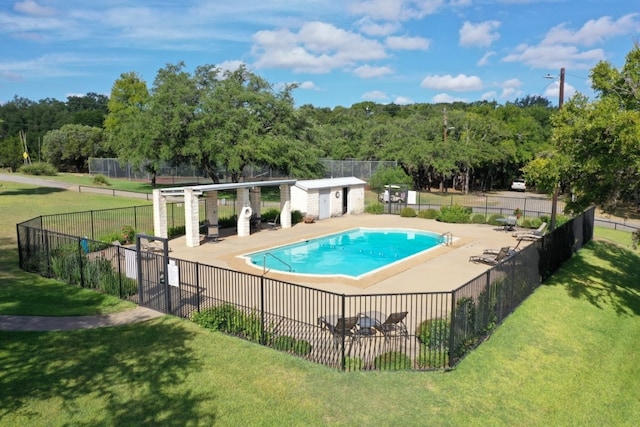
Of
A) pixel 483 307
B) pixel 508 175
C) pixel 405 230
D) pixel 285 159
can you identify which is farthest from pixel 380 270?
pixel 508 175

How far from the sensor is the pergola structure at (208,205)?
69.9 feet

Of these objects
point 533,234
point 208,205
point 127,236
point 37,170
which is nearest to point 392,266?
point 208,205

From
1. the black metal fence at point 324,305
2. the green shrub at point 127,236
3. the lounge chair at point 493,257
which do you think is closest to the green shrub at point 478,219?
the lounge chair at point 493,257

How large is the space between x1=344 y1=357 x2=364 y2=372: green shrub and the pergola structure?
13.3 metres

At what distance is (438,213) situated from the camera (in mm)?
31391

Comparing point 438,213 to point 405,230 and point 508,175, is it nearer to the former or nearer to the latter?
point 405,230

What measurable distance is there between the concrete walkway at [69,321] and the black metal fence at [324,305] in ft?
2.35

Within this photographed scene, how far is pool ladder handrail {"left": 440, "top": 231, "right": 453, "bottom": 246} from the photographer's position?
76.8 ft

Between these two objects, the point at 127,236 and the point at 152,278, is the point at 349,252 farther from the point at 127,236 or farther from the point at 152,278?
the point at 152,278

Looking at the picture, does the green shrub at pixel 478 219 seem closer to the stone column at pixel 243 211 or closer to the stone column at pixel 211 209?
the stone column at pixel 243 211

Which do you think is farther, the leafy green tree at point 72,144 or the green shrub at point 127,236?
the leafy green tree at point 72,144

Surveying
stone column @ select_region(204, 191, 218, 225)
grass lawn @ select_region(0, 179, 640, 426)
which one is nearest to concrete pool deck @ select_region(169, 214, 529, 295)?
stone column @ select_region(204, 191, 218, 225)

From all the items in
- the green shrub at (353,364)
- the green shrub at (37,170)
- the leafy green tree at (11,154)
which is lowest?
the green shrub at (353,364)

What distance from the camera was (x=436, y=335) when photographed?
984 cm
